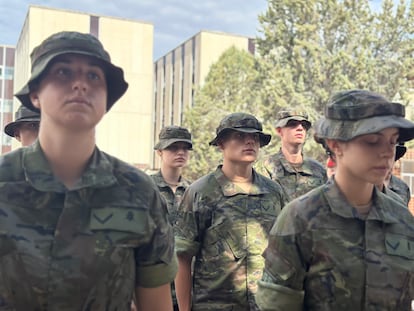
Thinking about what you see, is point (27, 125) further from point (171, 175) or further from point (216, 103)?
point (216, 103)

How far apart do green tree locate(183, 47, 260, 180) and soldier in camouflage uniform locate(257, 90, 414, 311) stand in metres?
21.3

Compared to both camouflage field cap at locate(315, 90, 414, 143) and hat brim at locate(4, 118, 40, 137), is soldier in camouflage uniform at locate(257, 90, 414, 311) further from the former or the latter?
hat brim at locate(4, 118, 40, 137)

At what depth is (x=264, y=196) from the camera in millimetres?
4129

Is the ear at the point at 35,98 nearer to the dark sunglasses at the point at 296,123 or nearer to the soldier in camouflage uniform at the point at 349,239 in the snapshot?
the soldier in camouflage uniform at the point at 349,239

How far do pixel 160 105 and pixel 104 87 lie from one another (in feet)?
169

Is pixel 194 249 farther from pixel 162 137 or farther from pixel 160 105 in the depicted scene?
pixel 160 105

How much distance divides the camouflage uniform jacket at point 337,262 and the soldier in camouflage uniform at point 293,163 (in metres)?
3.16

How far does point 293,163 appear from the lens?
5699 millimetres

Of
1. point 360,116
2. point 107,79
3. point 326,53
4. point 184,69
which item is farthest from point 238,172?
point 184,69

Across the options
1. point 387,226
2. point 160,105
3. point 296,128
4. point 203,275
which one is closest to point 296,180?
point 296,128

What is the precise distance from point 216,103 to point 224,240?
72.4ft

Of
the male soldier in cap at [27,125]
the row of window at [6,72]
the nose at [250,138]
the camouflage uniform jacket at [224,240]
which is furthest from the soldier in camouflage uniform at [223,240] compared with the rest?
the row of window at [6,72]

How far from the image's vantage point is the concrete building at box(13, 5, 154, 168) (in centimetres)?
3750

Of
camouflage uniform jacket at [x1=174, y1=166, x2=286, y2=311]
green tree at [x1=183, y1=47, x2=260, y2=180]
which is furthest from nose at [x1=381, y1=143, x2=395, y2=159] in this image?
green tree at [x1=183, y1=47, x2=260, y2=180]
